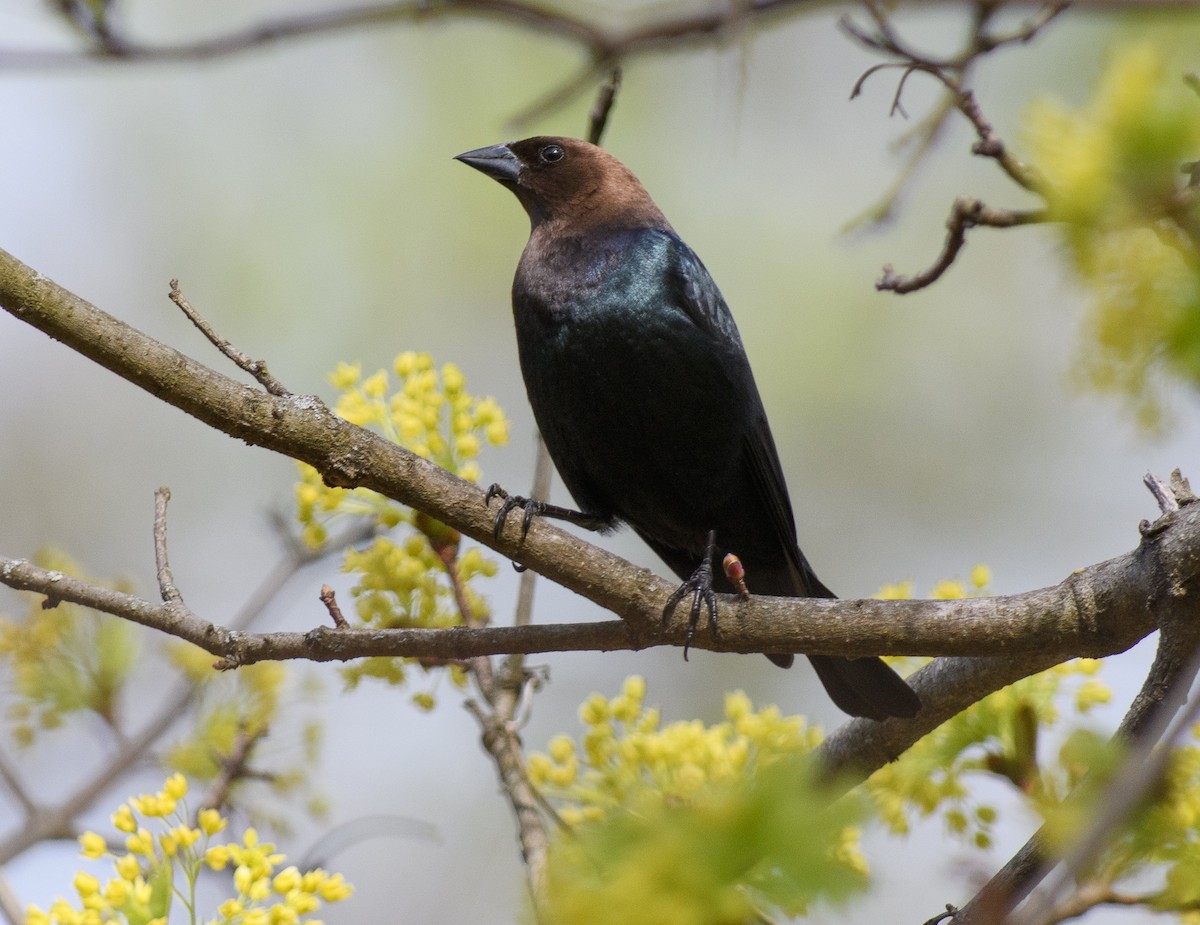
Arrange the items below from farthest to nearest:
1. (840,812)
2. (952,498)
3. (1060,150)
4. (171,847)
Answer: (952,498) → (171,847) → (1060,150) → (840,812)

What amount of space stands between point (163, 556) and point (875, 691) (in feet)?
4.96

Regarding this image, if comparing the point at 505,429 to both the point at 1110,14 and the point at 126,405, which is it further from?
the point at 126,405

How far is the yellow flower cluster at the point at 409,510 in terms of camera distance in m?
2.78

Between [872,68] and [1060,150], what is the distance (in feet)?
6.12

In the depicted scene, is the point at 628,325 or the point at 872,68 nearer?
the point at 872,68

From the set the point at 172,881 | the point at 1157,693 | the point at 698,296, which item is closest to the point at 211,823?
the point at 172,881

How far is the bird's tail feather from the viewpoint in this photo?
9.09 feet

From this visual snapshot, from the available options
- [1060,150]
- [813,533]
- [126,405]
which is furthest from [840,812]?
[126,405]

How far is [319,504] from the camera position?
9.33ft

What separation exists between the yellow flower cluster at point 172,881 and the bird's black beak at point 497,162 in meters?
2.99

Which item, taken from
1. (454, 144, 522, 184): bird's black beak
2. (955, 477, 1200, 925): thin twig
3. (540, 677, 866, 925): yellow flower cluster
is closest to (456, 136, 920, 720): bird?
(454, 144, 522, 184): bird's black beak

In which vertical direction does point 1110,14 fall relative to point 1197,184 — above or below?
above

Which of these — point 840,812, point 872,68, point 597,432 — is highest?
point 597,432

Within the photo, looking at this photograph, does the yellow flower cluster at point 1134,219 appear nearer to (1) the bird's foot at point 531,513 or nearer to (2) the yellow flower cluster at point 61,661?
(1) the bird's foot at point 531,513
